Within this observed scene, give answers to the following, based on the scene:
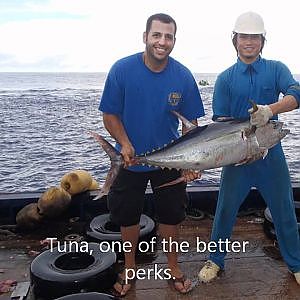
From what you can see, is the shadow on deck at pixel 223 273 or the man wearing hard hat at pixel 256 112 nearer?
the man wearing hard hat at pixel 256 112

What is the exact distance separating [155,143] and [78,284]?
1.57 m

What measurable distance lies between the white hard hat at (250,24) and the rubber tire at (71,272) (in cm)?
273

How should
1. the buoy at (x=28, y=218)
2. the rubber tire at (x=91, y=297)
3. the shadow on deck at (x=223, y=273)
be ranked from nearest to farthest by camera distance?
1. the rubber tire at (x=91, y=297)
2. the shadow on deck at (x=223, y=273)
3. the buoy at (x=28, y=218)

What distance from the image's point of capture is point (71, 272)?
4430mm

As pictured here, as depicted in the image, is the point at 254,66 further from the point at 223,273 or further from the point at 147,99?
the point at 223,273

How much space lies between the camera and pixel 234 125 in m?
4.02

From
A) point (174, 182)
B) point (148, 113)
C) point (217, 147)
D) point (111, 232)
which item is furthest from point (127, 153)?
point (111, 232)

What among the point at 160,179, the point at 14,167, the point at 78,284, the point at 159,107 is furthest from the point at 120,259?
the point at 14,167

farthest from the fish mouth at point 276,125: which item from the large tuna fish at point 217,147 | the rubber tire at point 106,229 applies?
the rubber tire at point 106,229

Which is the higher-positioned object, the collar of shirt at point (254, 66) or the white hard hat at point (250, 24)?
the white hard hat at point (250, 24)

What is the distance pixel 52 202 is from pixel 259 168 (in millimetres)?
3118

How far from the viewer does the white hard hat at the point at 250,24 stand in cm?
407

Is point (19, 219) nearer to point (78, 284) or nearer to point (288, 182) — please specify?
point (78, 284)

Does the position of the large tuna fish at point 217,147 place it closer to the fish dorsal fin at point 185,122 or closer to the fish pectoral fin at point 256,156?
the fish pectoral fin at point 256,156
